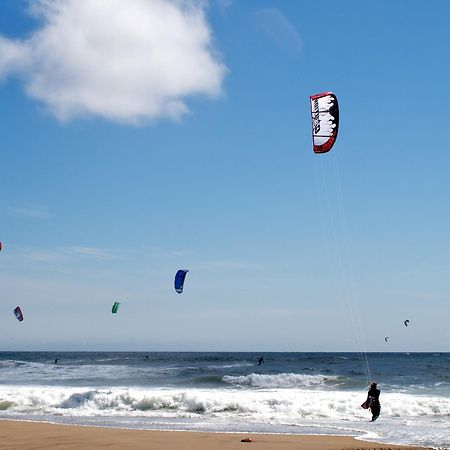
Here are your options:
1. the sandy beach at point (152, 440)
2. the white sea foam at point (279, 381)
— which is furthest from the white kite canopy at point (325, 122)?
the white sea foam at point (279, 381)

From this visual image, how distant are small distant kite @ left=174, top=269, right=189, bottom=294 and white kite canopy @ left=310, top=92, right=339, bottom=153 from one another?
13.1 metres

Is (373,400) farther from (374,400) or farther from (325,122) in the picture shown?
(325,122)

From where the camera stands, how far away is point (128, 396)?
21.9m

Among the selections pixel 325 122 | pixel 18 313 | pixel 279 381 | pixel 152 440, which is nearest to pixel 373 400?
pixel 152 440

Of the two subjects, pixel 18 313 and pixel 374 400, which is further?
pixel 18 313

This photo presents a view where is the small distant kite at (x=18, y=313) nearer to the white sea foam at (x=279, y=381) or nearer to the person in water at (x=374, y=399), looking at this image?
the white sea foam at (x=279, y=381)

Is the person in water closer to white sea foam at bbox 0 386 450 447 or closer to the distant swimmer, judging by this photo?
the distant swimmer

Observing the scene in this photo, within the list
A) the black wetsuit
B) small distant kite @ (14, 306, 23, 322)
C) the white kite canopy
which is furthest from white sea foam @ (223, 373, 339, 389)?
the white kite canopy

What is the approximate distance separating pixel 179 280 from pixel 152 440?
13.6 metres

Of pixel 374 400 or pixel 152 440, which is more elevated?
pixel 374 400

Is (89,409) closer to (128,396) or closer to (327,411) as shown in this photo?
(128,396)

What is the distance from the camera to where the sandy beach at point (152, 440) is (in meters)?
11.4

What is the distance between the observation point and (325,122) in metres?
14.0

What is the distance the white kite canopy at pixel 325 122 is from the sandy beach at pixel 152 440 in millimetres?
6349
